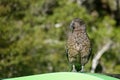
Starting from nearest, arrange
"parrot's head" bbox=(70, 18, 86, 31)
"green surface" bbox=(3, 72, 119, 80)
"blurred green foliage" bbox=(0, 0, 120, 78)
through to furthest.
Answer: "green surface" bbox=(3, 72, 119, 80) → "parrot's head" bbox=(70, 18, 86, 31) → "blurred green foliage" bbox=(0, 0, 120, 78)

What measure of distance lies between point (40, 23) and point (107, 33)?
226cm

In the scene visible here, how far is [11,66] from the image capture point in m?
13.3

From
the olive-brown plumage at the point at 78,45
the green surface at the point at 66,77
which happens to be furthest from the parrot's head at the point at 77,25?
the green surface at the point at 66,77

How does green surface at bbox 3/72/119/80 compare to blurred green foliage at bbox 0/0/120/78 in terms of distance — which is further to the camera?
blurred green foliage at bbox 0/0/120/78

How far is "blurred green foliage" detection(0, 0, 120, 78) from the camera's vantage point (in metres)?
13.4

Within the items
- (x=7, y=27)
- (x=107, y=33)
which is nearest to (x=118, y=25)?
(x=107, y=33)

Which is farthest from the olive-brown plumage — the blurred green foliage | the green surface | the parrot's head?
the blurred green foliage

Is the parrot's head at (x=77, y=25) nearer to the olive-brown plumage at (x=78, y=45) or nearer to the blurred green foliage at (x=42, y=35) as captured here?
the olive-brown plumage at (x=78, y=45)

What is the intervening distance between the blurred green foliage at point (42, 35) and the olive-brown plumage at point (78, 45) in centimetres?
591

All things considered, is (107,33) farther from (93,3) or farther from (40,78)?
(40,78)

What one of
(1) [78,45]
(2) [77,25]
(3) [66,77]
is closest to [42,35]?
(1) [78,45]

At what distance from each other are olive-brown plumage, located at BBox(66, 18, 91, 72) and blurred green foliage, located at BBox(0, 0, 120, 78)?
5.91m

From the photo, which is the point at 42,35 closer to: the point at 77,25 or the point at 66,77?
the point at 77,25

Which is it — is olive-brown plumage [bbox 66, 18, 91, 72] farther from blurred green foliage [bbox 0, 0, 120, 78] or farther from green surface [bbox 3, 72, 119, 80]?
blurred green foliage [bbox 0, 0, 120, 78]
